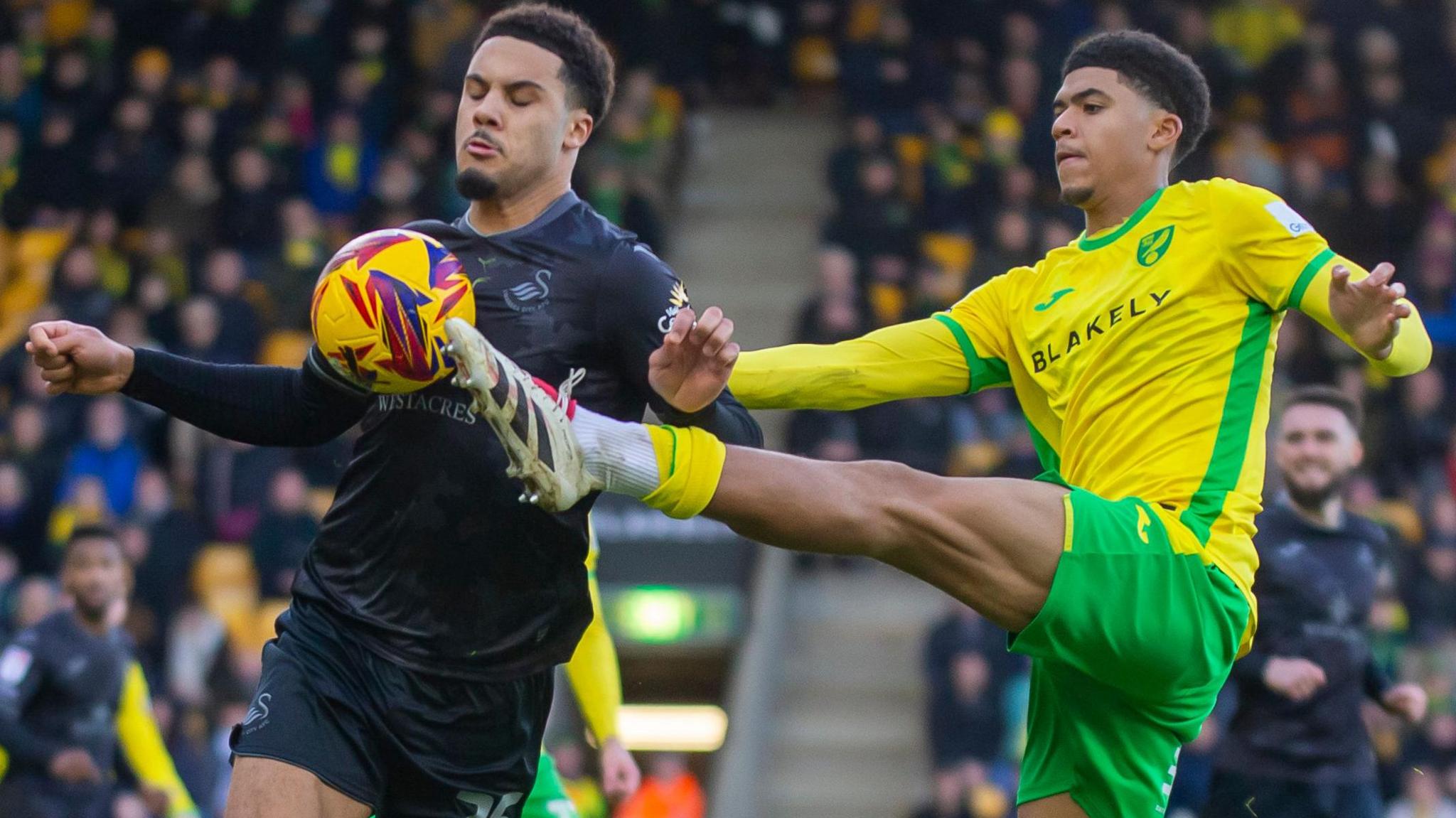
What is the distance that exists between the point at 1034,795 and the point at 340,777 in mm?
1954

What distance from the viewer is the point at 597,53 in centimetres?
548

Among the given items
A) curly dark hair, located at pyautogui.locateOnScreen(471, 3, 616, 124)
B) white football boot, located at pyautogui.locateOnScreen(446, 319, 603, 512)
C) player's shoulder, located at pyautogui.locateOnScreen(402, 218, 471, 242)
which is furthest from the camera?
curly dark hair, located at pyautogui.locateOnScreen(471, 3, 616, 124)

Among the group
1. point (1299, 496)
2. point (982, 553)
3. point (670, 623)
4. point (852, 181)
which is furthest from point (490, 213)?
point (852, 181)

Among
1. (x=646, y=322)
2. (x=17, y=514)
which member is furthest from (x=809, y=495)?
(x=17, y=514)

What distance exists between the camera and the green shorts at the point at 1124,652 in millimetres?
5070

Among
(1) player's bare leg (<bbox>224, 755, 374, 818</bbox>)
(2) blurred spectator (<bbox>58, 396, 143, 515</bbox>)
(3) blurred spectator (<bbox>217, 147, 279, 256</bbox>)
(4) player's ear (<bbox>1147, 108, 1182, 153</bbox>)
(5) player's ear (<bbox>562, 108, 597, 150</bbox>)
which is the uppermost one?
(3) blurred spectator (<bbox>217, 147, 279, 256</bbox>)

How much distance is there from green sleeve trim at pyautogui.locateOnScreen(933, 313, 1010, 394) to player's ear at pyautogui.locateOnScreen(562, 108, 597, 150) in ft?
3.98

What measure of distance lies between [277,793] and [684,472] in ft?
4.01

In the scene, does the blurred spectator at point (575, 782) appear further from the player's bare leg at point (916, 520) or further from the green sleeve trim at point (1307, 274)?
the green sleeve trim at point (1307, 274)

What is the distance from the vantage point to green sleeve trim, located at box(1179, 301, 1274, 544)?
535 centimetres

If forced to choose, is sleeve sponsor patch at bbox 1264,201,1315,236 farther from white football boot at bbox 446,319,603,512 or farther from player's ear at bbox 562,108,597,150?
white football boot at bbox 446,319,603,512

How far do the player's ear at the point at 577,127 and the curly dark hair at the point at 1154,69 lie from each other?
147 cm

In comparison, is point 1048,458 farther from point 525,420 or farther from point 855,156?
point 855,156

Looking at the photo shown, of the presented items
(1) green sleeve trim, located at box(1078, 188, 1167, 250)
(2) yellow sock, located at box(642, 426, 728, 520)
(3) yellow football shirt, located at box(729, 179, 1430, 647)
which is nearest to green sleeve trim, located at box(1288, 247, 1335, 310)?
(3) yellow football shirt, located at box(729, 179, 1430, 647)
